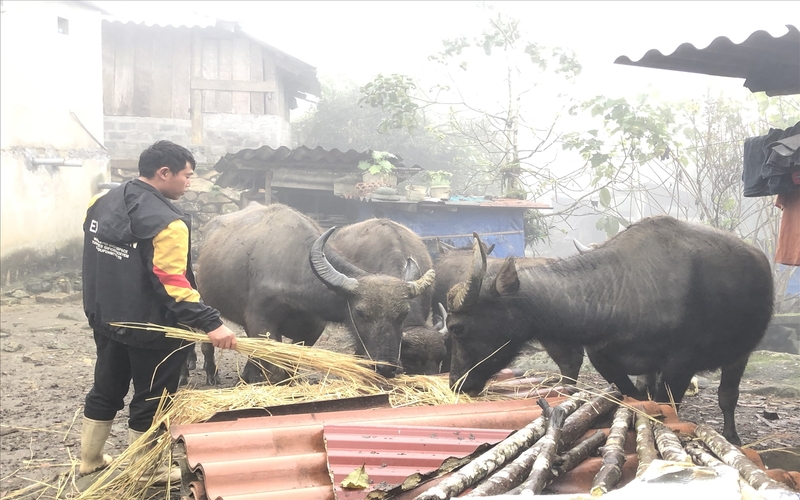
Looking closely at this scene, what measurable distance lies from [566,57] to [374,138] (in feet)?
27.1

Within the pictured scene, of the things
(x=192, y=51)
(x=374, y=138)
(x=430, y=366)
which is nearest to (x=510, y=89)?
(x=374, y=138)

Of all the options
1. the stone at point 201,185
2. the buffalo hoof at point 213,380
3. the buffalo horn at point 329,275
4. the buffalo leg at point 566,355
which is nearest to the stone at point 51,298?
the stone at point 201,185

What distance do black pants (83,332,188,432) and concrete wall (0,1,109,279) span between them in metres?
10.4

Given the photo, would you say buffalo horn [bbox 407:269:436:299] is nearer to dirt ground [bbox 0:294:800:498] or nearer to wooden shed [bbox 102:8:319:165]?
dirt ground [bbox 0:294:800:498]

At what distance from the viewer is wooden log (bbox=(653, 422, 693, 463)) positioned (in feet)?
9.49

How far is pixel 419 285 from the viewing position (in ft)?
20.0

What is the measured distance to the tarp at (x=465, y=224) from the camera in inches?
485

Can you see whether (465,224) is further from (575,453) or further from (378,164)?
(575,453)

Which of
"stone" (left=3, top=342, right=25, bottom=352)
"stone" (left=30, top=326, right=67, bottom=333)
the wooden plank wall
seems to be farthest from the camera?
the wooden plank wall

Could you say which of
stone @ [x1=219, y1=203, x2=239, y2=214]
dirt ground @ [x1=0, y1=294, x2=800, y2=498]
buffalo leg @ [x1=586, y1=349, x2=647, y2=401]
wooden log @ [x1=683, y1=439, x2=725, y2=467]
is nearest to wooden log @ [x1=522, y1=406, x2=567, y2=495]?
wooden log @ [x1=683, y1=439, x2=725, y2=467]

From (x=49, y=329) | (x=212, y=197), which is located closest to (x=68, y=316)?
(x=49, y=329)

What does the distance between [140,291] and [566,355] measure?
11.1ft

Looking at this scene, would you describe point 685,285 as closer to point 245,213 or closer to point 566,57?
point 245,213

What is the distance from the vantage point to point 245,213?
8609 mm
